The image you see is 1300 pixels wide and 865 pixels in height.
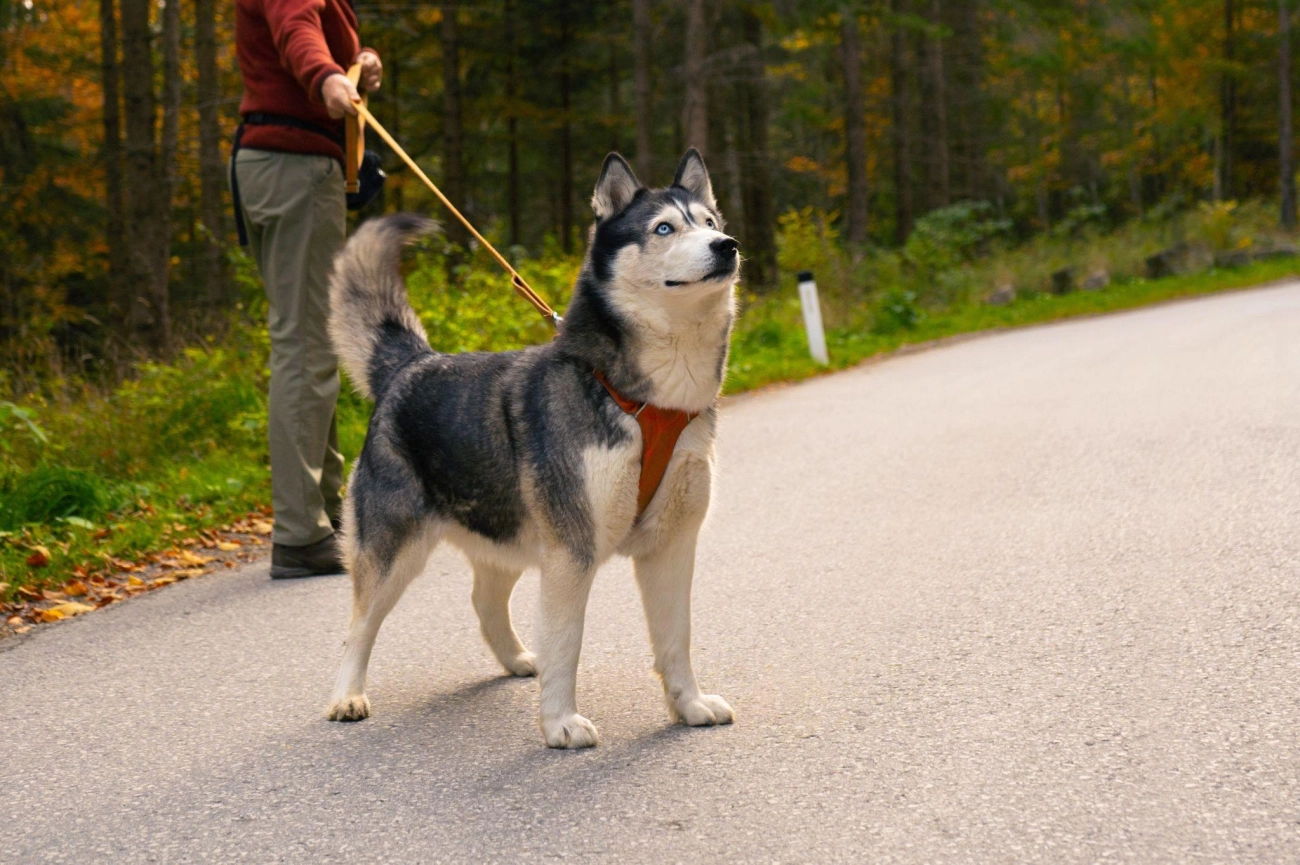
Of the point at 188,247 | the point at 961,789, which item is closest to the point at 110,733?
the point at 961,789

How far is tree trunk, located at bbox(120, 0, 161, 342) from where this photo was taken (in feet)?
49.1

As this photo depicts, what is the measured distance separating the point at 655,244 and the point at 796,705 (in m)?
1.49

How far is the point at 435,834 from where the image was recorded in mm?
3020

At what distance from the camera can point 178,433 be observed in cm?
937

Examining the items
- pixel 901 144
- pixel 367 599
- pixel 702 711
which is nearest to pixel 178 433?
pixel 367 599

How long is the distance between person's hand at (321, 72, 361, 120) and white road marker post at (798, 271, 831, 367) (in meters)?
9.57

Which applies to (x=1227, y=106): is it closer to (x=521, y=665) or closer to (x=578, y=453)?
(x=521, y=665)

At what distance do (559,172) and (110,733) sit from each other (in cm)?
2937

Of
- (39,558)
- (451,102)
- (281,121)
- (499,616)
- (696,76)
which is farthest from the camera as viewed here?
(451,102)

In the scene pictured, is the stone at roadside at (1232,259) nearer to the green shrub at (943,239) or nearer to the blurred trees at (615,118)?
the blurred trees at (615,118)

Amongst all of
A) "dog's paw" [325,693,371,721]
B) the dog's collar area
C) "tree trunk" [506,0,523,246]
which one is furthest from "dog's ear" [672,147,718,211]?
"tree trunk" [506,0,523,246]

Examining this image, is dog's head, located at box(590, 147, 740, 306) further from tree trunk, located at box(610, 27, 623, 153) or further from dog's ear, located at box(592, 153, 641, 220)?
tree trunk, located at box(610, 27, 623, 153)

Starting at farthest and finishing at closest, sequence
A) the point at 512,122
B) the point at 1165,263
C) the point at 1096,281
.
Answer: the point at 512,122 < the point at 1165,263 < the point at 1096,281

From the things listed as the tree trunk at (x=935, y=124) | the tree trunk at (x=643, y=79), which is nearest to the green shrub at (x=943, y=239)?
the tree trunk at (x=643, y=79)
